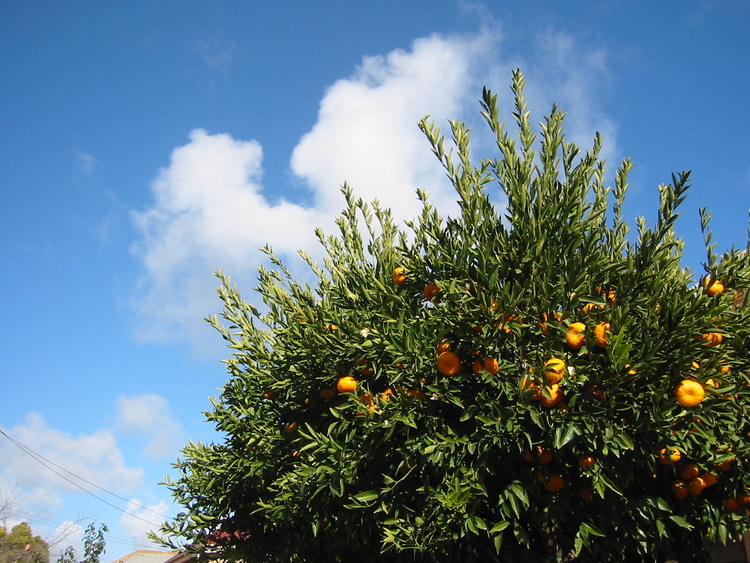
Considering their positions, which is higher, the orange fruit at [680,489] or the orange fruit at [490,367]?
the orange fruit at [490,367]

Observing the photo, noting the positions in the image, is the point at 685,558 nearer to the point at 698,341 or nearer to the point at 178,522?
the point at 698,341

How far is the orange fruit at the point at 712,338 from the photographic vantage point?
468 cm

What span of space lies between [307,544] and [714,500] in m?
4.27

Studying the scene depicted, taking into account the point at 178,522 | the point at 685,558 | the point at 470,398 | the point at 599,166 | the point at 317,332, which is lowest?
the point at 178,522

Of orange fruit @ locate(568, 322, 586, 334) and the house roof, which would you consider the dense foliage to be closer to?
the house roof

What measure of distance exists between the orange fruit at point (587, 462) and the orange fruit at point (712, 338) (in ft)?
4.26

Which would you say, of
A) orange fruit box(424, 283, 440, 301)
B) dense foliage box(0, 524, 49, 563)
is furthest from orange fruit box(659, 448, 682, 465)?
dense foliage box(0, 524, 49, 563)

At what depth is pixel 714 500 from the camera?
16.3 ft

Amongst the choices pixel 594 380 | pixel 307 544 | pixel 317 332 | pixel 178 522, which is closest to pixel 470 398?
pixel 594 380

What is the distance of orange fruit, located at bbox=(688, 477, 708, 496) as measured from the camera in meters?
4.86

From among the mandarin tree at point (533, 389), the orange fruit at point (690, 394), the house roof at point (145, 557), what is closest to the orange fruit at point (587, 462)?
the mandarin tree at point (533, 389)

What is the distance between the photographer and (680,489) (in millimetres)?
4965

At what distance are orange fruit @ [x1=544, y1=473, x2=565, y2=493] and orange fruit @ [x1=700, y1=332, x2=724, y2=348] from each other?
160 centimetres

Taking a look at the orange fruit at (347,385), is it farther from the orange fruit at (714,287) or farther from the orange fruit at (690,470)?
the orange fruit at (714,287)
